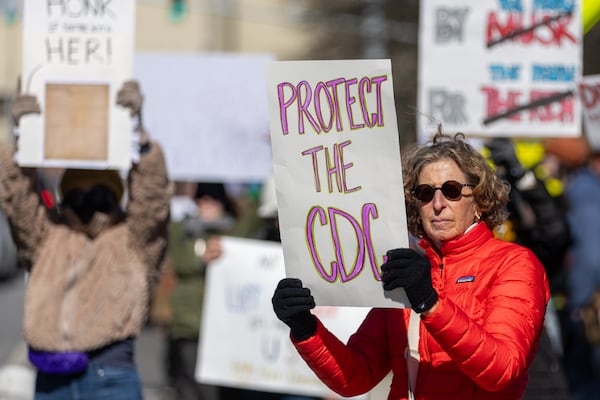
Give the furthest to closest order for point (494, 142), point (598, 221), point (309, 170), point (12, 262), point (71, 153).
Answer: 1. point (12, 262)
2. point (598, 221)
3. point (494, 142)
4. point (71, 153)
5. point (309, 170)

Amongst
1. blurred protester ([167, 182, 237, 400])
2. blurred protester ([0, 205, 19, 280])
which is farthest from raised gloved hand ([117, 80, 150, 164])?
blurred protester ([0, 205, 19, 280])

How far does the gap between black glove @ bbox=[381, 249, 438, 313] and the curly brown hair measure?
0.46 m

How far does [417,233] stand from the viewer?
3.58m

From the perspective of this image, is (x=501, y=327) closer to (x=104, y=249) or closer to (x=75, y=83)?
(x=104, y=249)

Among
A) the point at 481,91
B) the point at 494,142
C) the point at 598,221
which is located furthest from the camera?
the point at 598,221

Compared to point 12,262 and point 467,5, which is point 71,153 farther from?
point 12,262

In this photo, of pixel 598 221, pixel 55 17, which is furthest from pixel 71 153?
pixel 598 221

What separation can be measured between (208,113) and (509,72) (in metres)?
2.08

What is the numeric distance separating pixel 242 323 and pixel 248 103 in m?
1.44

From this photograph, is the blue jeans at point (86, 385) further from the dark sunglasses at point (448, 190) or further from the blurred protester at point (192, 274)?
A: the blurred protester at point (192, 274)

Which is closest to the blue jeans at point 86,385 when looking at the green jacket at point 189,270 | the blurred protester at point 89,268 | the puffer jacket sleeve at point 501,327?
the blurred protester at point 89,268

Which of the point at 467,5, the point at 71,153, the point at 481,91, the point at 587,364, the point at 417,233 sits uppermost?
the point at 467,5

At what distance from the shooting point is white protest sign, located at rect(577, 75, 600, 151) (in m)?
5.49

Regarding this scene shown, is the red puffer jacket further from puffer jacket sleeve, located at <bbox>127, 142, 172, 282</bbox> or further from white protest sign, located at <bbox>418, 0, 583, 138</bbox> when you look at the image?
white protest sign, located at <bbox>418, 0, 583, 138</bbox>
